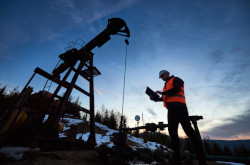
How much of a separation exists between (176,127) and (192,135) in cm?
39

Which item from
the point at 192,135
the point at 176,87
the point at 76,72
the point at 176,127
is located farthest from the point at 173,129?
the point at 76,72

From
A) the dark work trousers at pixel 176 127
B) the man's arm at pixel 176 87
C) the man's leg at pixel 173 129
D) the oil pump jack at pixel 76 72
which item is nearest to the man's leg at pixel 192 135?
the dark work trousers at pixel 176 127

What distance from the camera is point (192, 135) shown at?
229 cm

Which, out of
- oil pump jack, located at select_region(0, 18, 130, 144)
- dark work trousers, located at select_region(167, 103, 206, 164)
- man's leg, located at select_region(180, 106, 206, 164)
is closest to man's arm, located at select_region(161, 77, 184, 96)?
dark work trousers, located at select_region(167, 103, 206, 164)

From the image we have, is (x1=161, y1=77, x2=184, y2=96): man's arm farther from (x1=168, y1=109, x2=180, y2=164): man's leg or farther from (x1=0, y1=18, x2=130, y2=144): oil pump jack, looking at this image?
(x1=0, y1=18, x2=130, y2=144): oil pump jack

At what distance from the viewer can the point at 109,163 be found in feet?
8.28

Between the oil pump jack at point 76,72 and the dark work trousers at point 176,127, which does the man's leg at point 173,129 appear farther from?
the oil pump jack at point 76,72

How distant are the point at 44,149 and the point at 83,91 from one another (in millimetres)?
2824

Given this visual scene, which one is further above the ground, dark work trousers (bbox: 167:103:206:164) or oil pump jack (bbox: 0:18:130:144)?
oil pump jack (bbox: 0:18:130:144)

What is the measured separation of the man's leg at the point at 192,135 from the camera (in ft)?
6.94

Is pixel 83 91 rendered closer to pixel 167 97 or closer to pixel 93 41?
pixel 93 41

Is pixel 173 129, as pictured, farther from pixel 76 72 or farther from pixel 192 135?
pixel 76 72

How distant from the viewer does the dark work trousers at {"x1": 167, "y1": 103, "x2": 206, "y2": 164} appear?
2.20 m

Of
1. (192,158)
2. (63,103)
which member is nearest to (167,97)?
(192,158)
